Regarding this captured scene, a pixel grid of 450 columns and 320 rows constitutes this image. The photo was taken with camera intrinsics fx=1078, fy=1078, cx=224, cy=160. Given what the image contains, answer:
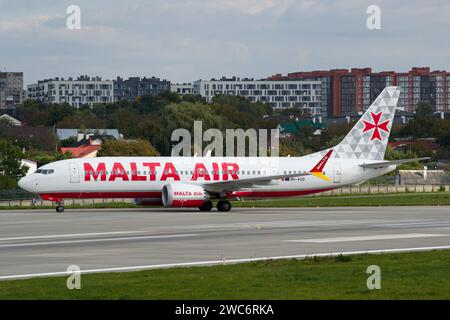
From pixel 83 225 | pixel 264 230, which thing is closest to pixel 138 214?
pixel 83 225

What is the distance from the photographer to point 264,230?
41188 millimetres

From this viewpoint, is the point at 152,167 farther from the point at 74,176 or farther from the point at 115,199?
the point at 115,199

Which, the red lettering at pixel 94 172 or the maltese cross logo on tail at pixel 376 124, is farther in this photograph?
the maltese cross logo on tail at pixel 376 124

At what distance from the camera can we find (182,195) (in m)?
57.2

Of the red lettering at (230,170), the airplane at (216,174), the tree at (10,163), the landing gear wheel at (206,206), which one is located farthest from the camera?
the tree at (10,163)

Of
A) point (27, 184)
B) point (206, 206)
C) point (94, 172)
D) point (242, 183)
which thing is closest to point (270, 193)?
point (242, 183)

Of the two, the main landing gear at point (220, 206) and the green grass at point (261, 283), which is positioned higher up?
the green grass at point (261, 283)

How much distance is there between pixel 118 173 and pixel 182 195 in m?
3.65

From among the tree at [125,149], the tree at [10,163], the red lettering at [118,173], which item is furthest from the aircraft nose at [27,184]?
the tree at [125,149]

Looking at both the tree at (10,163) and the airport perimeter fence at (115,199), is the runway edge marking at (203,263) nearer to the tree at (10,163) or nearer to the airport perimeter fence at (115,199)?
the airport perimeter fence at (115,199)

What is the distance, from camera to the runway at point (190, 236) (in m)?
29.0

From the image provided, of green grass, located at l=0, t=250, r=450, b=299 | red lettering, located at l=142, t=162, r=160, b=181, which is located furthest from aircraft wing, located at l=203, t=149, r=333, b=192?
green grass, located at l=0, t=250, r=450, b=299

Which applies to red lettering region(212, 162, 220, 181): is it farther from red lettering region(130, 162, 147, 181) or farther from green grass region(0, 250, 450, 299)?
green grass region(0, 250, 450, 299)
